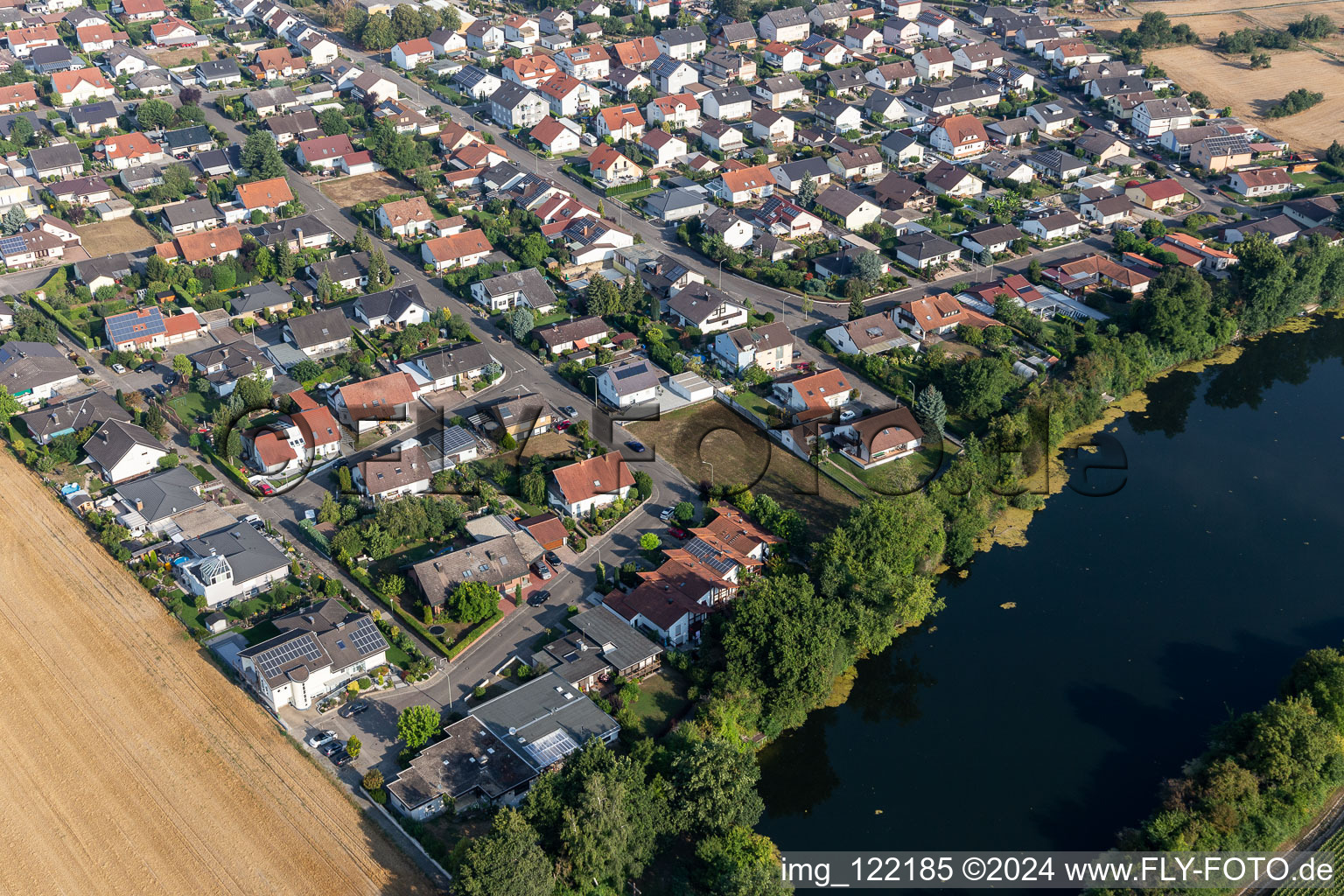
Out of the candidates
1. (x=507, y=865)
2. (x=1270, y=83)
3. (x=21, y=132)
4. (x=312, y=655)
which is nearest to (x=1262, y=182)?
(x=1270, y=83)

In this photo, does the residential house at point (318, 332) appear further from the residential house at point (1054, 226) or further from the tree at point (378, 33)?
the tree at point (378, 33)

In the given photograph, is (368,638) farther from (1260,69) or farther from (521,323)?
(1260,69)

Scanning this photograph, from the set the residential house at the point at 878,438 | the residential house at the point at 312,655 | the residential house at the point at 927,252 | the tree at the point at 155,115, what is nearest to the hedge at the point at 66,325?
the tree at the point at 155,115

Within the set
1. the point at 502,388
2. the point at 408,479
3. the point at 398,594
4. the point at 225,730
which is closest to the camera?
the point at 225,730

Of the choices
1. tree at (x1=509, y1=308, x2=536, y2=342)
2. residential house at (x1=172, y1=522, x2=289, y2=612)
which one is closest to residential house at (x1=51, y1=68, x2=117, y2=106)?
tree at (x1=509, y1=308, x2=536, y2=342)

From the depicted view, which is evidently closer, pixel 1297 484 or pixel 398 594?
pixel 398 594

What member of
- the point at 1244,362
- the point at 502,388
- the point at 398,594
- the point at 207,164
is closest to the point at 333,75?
the point at 207,164

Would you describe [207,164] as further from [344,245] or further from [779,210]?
[779,210]
